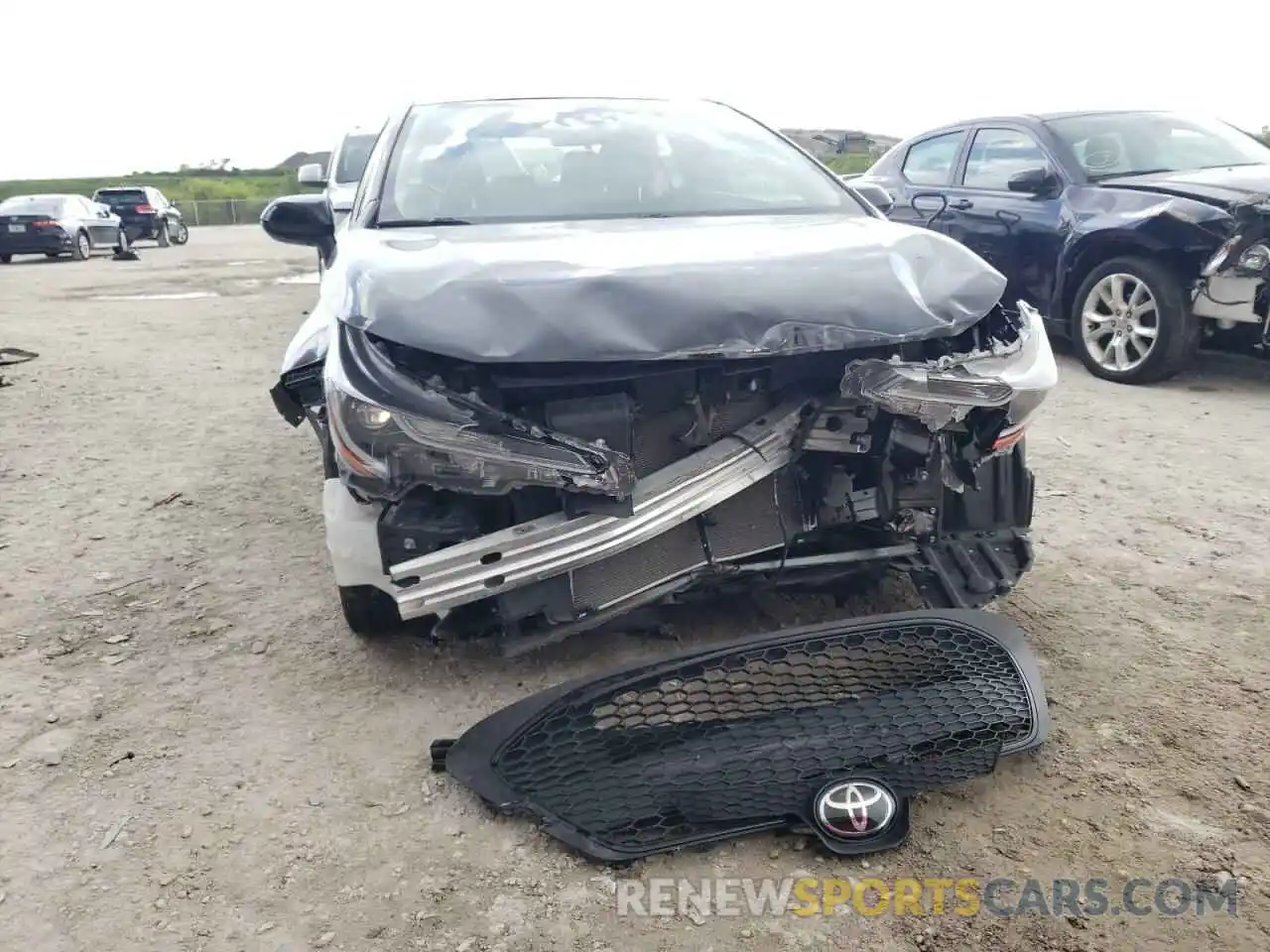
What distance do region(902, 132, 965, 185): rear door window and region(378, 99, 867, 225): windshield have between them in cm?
383

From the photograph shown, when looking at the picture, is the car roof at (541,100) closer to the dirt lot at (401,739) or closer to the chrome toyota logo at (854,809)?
the dirt lot at (401,739)

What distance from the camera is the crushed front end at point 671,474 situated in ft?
7.45

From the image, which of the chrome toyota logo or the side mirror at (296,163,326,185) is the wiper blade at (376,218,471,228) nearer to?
the chrome toyota logo

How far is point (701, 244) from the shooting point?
8.95 feet

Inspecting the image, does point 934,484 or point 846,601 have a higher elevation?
point 934,484

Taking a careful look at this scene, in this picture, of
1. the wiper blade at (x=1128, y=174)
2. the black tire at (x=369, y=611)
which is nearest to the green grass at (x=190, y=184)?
the wiper blade at (x=1128, y=174)

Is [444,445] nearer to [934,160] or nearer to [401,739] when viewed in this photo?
[401,739]

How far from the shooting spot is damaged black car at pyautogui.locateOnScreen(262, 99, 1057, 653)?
2.27 meters

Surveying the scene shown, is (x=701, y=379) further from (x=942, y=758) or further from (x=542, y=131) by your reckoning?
(x=542, y=131)

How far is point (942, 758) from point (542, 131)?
251cm

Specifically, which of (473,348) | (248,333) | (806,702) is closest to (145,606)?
(473,348)

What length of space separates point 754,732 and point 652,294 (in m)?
1.04

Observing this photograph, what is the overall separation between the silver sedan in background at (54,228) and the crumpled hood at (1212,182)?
17952mm

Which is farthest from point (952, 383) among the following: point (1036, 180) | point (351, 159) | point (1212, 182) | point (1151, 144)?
point (351, 159)
